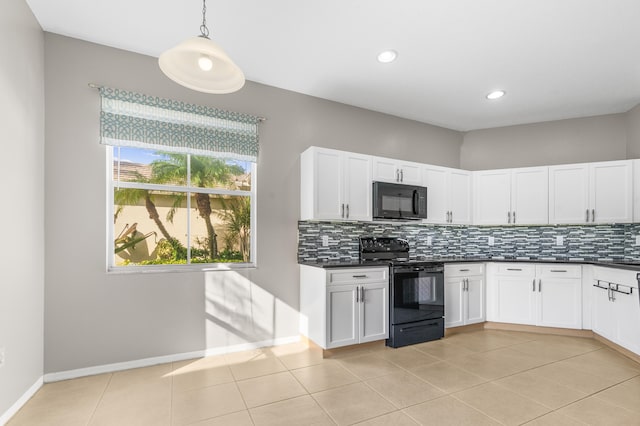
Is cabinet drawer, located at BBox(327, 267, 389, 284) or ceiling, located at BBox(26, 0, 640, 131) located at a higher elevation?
ceiling, located at BBox(26, 0, 640, 131)

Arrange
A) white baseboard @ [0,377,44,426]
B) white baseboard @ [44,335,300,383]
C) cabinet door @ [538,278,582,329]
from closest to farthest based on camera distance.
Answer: white baseboard @ [0,377,44,426] → white baseboard @ [44,335,300,383] → cabinet door @ [538,278,582,329]

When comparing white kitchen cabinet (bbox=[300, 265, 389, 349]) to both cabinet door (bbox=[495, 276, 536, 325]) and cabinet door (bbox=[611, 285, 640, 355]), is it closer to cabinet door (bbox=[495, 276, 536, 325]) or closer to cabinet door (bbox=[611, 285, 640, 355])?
cabinet door (bbox=[495, 276, 536, 325])

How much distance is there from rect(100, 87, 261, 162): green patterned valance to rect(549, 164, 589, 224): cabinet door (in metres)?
3.85

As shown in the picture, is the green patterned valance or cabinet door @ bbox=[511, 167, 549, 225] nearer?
the green patterned valance

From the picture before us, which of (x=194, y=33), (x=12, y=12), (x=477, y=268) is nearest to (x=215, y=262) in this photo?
(x=194, y=33)

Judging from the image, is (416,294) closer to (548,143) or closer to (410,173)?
(410,173)

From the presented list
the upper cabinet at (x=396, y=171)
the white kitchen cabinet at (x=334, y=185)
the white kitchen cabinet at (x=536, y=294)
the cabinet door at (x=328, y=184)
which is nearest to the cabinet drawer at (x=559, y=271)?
the white kitchen cabinet at (x=536, y=294)

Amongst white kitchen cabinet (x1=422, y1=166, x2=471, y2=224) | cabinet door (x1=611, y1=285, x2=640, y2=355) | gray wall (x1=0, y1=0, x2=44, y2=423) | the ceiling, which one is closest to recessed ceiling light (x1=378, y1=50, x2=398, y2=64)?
the ceiling

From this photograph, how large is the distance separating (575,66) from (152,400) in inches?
184

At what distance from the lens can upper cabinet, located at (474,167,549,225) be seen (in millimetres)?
4234

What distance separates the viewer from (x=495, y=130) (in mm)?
4793

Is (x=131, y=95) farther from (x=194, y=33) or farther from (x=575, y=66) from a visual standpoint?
(x=575, y=66)

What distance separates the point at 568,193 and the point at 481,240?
1225 millimetres

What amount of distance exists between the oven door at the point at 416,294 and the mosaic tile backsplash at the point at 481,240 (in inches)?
26.2
